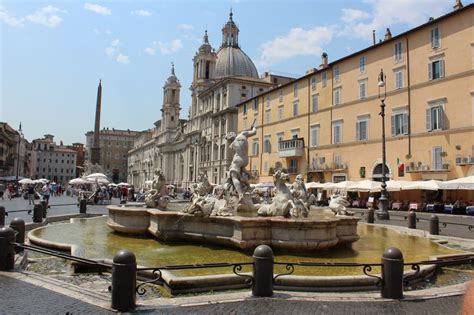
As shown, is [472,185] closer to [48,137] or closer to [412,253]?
[412,253]

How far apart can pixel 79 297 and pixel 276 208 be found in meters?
5.18

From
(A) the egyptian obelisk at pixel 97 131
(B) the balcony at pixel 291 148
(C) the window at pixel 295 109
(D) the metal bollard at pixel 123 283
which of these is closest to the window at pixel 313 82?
(C) the window at pixel 295 109

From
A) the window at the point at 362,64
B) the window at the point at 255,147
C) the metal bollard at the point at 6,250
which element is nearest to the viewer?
the metal bollard at the point at 6,250

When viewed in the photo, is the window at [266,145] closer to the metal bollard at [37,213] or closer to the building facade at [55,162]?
the metal bollard at [37,213]

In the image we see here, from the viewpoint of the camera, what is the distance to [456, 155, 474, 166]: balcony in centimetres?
2759

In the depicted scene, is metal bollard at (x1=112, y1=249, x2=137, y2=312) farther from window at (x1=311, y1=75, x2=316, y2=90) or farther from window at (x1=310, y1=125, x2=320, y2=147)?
window at (x1=311, y1=75, x2=316, y2=90)

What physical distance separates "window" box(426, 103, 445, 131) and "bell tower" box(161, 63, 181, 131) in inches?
2976

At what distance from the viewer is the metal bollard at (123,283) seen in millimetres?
5538

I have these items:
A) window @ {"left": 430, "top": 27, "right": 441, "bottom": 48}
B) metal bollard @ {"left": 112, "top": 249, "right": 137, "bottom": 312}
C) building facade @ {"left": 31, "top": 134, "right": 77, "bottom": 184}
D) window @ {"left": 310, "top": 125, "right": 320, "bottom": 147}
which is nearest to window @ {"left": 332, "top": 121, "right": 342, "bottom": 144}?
window @ {"left": 310, "top": 125, "right": 320, "bottom": 147}

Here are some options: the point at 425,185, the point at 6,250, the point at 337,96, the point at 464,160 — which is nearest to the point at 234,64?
the point at 337,96

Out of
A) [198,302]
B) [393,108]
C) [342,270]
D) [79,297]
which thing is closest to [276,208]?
[342,270]

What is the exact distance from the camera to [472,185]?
2486cm

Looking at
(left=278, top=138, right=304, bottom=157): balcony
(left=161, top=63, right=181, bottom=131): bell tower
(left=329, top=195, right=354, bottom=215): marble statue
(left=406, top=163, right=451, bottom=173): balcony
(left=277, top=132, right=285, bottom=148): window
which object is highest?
(left=161, top=63, right=181, bottom=131): bell tower

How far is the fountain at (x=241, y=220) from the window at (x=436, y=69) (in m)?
22.5
